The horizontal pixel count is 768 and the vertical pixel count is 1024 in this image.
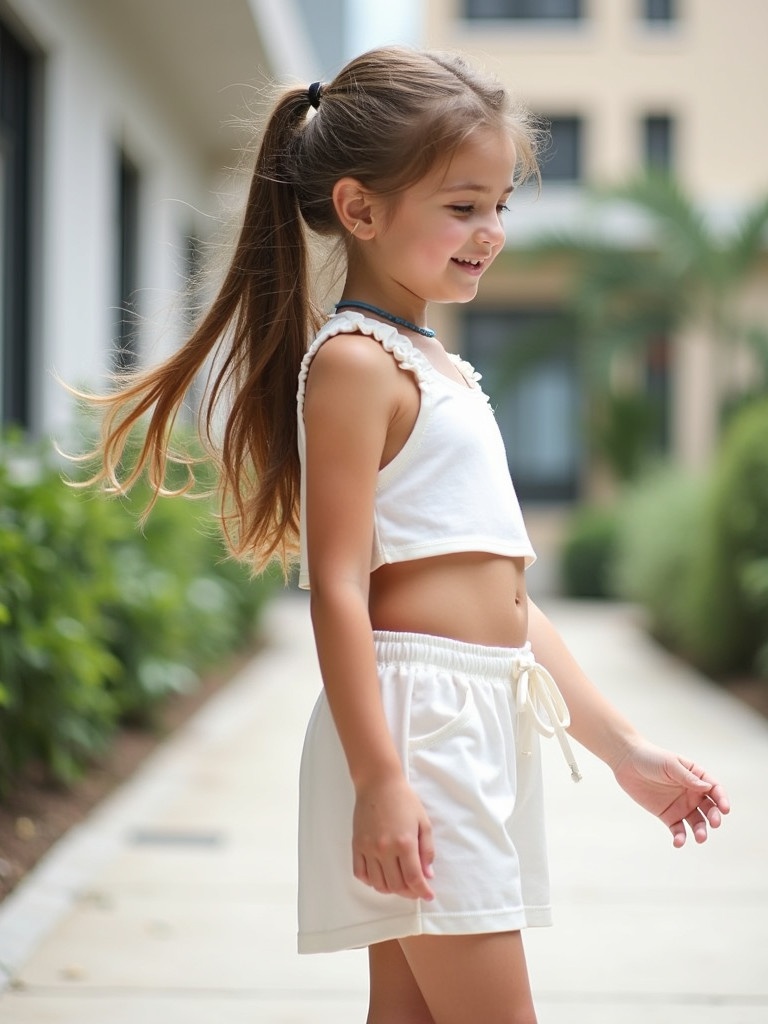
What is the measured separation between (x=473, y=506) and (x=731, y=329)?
1492 centimetres

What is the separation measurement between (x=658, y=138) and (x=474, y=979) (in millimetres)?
19567

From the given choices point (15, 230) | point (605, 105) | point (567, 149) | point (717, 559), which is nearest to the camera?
point (15, 230)

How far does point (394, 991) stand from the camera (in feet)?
6.44

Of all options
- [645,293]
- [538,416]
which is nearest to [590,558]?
[538,416]

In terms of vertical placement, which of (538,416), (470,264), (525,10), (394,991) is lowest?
(394,991)

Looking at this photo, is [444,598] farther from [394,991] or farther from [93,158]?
[93,158]

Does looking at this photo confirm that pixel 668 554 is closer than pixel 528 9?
Yes

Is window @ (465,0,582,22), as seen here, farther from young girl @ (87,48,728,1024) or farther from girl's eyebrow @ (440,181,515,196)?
girl's eyebrow @ (440,181,515,196)

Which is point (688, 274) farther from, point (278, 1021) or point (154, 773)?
point (278, 1021)

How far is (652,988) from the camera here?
10.8ft

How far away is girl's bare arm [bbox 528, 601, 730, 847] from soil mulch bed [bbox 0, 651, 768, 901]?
7.70 feet

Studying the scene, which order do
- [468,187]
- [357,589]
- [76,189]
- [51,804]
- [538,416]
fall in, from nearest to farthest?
[357,589] → [468,187] → [51,804] → [76,189] → [538,416]

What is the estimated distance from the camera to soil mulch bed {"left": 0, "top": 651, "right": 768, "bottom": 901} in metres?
4.23

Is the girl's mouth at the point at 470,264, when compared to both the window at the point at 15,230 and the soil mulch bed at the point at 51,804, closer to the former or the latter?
the soil mulch bed at the point at 51,804
